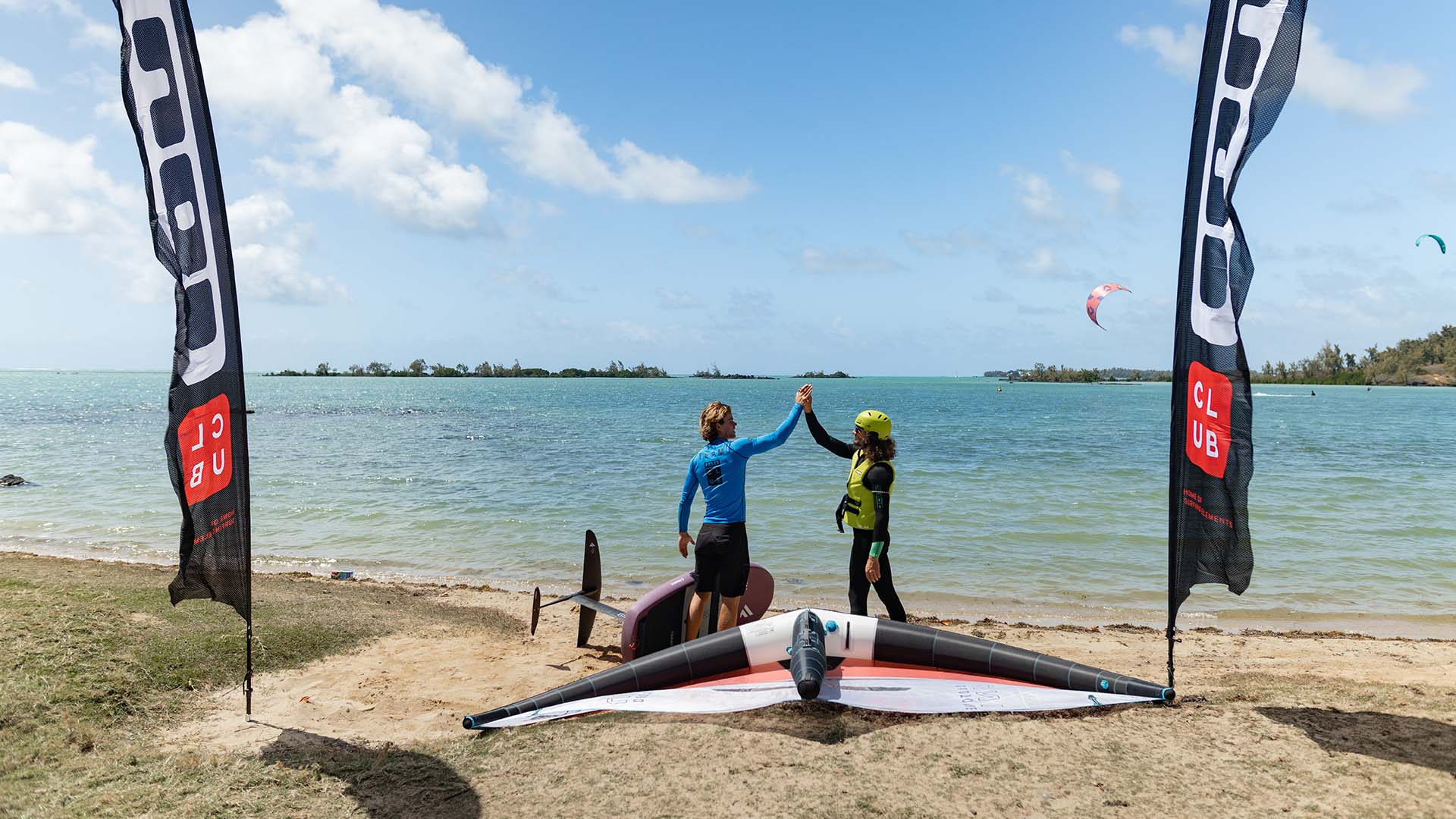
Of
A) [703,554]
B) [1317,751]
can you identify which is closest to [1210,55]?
[1317,751]

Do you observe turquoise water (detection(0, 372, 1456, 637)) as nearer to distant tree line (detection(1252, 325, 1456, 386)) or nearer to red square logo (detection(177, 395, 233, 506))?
red square logo (detection(177, 395, 233, 506))

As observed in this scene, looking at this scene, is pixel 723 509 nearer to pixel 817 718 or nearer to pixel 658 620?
pixel 658 620

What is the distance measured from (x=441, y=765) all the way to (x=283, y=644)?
3.33 m

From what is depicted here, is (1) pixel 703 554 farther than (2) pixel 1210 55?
Yes

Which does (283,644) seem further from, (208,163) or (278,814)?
(208,163)

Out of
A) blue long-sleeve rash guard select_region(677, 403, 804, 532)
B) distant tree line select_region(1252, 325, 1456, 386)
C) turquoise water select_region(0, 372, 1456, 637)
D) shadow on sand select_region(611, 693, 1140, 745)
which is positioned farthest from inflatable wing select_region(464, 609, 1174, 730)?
distant tree line select_region(1252, 325, 1456, 386)

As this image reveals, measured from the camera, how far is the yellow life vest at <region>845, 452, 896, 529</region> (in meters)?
5.62

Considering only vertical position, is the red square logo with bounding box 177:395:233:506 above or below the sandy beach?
above

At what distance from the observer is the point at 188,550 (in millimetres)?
4457

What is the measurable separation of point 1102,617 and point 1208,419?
521cm

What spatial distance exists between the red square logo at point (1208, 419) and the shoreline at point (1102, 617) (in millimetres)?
4121

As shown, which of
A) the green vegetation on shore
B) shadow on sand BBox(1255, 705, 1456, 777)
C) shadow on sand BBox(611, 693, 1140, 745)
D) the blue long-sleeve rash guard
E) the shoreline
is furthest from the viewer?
the shoreline

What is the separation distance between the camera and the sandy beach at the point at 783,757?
348cm

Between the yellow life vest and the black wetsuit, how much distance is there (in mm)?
40
